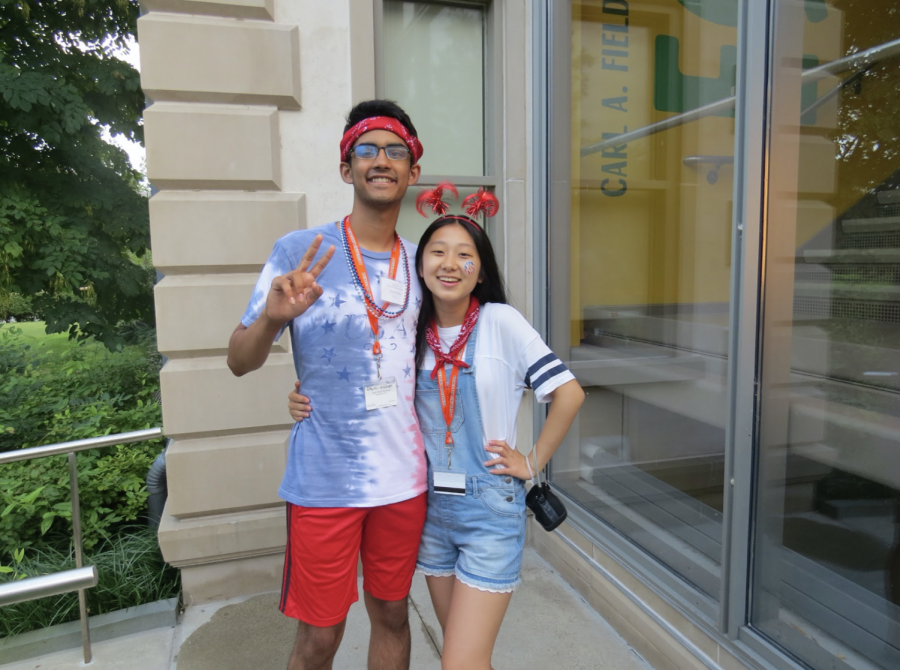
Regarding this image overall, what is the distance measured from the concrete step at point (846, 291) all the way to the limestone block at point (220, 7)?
288cm

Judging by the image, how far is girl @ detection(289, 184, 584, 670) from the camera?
5.81ft

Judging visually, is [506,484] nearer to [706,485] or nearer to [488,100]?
[706,485]

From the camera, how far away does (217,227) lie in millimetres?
3258

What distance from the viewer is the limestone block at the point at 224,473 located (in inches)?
132

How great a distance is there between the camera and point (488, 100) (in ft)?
12.6

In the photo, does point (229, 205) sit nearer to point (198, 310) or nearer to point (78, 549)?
point (198, 310)

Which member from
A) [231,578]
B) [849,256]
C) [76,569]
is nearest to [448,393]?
[849,256]

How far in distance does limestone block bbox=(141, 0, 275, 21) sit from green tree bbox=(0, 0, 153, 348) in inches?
153

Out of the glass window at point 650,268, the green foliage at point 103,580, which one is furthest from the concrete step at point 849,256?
the green foliage at point 103,580

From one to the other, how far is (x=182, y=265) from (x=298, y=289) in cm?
188

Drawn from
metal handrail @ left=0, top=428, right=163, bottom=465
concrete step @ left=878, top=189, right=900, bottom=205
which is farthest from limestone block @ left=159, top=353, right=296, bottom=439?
concrete step @ left=878, top=189, right=900, bottom=205

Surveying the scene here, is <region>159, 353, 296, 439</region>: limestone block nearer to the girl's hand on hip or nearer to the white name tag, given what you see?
the white name tag

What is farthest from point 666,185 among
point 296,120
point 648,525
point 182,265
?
point 182,265

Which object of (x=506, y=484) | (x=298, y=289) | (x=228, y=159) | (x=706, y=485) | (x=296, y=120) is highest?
(x=296, y=120)
